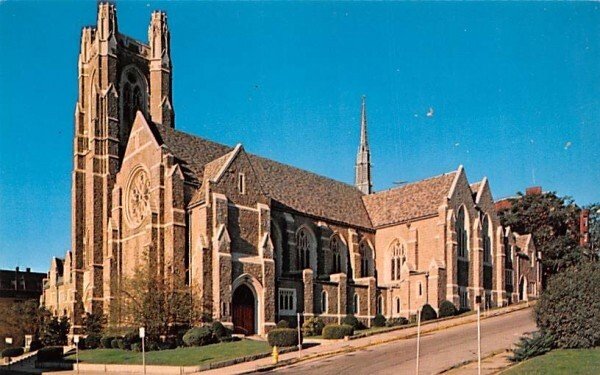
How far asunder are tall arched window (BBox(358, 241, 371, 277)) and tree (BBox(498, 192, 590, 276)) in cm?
2396

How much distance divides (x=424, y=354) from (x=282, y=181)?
95.1 ft

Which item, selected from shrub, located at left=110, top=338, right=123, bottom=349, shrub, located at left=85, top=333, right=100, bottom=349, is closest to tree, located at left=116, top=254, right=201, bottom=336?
shrub, located at left=110, top=338, right=123, bottom=349

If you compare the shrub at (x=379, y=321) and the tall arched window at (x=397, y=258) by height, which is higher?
the tall arched window at (x=397, y=258)

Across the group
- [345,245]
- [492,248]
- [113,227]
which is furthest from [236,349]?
[492,248]

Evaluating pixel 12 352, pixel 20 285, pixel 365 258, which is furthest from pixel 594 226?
pixel 20 285

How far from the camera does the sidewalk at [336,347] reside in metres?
30.7

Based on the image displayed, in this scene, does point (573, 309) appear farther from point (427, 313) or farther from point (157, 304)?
point (157, 304)

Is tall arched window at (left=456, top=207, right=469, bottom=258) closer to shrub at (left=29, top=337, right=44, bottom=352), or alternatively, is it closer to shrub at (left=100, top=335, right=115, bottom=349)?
shrub at (left=100, top=335, right=115, bottom=349)

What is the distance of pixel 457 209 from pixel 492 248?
7559 millimetres

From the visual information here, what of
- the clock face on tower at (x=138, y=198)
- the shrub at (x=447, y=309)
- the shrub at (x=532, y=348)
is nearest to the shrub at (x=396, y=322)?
the shrub at (x=447, y=309)

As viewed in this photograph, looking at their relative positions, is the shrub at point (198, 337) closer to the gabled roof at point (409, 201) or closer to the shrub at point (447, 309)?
the shrub at point (447, 309)

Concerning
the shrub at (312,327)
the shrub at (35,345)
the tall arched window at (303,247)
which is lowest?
the shrub at (35,345)

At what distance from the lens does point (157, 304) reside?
41562mm

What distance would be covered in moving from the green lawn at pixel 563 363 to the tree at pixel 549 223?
50.5 m
